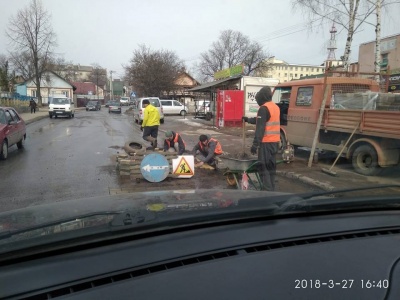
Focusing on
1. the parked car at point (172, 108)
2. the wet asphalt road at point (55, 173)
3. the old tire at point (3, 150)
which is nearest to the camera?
the wet asphalt road at point (55, 173)

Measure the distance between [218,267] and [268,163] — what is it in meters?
4.98

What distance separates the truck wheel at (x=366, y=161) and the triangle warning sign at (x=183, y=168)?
380 cm

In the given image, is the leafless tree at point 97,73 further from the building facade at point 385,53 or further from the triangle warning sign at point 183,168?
the triangle warning sign at point 183,168

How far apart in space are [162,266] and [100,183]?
6464mm

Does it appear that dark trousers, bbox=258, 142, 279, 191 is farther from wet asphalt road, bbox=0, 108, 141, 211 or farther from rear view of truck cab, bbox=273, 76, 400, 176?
wet asphalt road, bbox=0, 108, 141, 211

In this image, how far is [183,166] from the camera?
765cm

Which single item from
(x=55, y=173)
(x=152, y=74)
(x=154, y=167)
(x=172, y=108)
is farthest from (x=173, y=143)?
(x=152, y=74)

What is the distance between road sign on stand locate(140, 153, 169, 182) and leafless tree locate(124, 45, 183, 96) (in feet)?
136

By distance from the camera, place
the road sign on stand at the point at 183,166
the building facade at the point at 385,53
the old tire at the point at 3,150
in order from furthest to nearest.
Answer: the building facade at the point at 385,53 → the old tire at the point at 3,150 → the road sign on stand at the point at 183,166

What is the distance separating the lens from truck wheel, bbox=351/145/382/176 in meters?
7.61

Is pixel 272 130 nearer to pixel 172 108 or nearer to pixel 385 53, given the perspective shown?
pixel 385 53

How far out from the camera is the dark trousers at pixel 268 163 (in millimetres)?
6195

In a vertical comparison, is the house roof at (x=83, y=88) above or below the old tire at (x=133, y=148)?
above

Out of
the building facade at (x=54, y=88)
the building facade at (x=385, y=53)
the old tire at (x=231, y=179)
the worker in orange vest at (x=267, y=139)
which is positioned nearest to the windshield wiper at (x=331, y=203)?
the worker in orange vest at (x=267, y=139)
